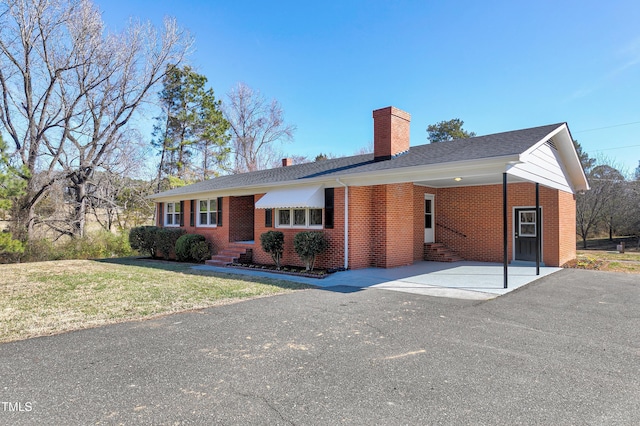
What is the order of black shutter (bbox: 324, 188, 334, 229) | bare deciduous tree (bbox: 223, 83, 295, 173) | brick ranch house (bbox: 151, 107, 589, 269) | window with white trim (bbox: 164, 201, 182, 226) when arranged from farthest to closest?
1. bare deciduous tree (bbox: 223, 83, 295, 173)
2. window with white trim (bbox: 164, 201, 182, 226)
3. black shutter (bbox: 324, 188, 334, 229)
4. brick ranch house (bbox: 151, 107, 589, 269)

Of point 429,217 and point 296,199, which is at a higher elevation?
point 296,199

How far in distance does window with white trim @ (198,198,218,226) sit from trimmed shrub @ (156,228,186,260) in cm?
123

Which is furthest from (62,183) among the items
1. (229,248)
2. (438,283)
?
(438,283)

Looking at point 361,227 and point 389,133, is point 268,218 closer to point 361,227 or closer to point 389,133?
point 361,227

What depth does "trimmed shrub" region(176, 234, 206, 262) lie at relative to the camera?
15.7m

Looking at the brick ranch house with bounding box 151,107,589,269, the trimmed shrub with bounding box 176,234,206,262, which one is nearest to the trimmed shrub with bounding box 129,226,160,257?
the trimmed shrub with bounding box 176,234,206,262

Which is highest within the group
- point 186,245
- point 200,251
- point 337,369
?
point 186,245

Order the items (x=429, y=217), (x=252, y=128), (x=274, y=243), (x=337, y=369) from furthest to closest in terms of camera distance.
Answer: (x=252, y=128) < (x=429, y=217) < (x=274, y=243) < (x=337, y=369)

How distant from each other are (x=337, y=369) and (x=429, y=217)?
12107 millimetres

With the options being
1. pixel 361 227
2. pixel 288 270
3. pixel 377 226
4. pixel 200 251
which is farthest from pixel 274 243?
pixel 200 251

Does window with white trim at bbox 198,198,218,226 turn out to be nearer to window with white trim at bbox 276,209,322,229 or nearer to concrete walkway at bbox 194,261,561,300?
window with white trim at bbox 276,209,322,229

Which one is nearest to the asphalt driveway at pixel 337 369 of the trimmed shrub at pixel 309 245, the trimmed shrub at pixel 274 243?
the trimmed shrub at pixel 309 245

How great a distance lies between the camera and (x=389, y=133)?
1307cm

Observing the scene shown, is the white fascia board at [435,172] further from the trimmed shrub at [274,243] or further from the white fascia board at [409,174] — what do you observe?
the trimmed shrub at [274,243]
